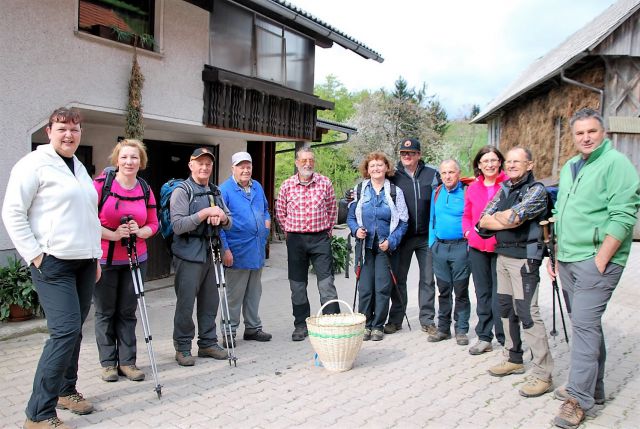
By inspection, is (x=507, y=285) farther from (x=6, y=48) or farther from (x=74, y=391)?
(x=6, y=48)

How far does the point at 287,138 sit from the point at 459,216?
Answer: 5.79 meters

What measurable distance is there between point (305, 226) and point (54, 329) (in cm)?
283

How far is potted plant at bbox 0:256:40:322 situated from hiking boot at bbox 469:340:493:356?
463 centimetres

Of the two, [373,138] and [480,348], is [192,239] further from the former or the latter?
[373,138]

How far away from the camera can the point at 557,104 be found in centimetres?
1747

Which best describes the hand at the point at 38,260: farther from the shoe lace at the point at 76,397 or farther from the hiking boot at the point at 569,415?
the hiking boot at the point at 569,415

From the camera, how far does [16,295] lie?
563 centimetres

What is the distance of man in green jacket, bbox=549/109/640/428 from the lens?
11.7ft

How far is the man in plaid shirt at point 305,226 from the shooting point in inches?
223

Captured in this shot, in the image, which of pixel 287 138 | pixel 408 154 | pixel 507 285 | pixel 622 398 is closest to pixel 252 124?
Result: pixel 287 138

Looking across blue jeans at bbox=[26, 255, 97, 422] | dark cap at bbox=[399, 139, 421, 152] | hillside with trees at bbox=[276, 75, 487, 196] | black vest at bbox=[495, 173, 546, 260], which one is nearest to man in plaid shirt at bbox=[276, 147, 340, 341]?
dark cap at bbox=[399, 139, 421, 152]

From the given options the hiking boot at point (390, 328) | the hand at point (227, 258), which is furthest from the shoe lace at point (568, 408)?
the hand at point (227, 258)

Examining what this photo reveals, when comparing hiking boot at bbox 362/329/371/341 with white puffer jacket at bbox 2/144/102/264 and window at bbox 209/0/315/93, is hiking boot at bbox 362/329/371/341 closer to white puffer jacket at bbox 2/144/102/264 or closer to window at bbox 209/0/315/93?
white puffer jacket at bbox 2/144/102/264

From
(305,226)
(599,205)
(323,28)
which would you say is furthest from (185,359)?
(323,28)
